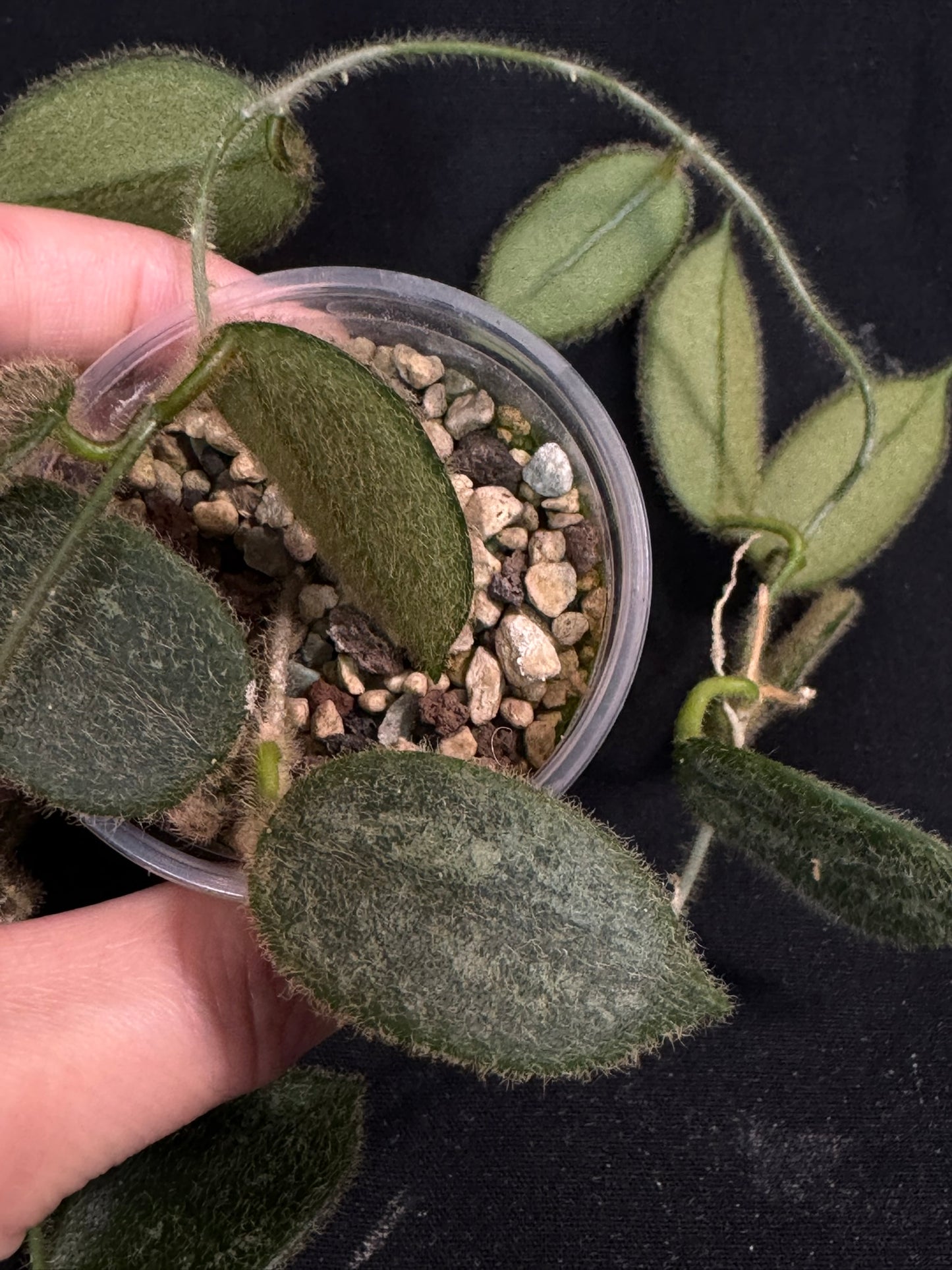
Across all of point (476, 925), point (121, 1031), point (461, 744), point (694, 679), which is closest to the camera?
point (476, 925)

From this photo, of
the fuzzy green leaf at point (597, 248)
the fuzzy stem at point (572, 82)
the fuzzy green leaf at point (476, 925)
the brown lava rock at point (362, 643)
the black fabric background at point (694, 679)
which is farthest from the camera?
the black fabric background at point (694, 679)

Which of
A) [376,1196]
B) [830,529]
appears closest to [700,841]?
[830,529]

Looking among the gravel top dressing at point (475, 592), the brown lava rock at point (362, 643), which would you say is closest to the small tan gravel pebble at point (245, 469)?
the gravel top dressing at point (475, 592)

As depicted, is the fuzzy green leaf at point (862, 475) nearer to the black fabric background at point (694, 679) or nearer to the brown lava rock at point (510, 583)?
the black fabric background at point (694, 679)

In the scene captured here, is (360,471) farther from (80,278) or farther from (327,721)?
(80,278)

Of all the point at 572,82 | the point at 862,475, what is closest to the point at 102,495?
the point at 862,475

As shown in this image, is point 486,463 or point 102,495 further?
point 486,463

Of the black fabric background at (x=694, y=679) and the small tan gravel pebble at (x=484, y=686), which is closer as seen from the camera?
the small tan gravel pebble at (x=484, y=686)
